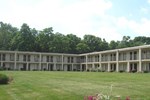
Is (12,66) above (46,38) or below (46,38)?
below

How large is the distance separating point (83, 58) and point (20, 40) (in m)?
19.2

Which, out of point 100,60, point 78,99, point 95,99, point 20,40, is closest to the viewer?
point 95,99

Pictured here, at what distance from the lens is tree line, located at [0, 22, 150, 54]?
91.6m

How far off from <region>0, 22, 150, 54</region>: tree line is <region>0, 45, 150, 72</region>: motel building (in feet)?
28.0

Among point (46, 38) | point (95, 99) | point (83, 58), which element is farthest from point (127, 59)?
point (95, 99)

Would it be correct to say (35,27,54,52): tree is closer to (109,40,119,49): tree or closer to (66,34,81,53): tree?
(66,34,81,53): tree

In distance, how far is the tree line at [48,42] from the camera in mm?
91625

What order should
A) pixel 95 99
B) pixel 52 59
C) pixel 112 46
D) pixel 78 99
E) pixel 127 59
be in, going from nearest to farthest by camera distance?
pixel 95 99
pixel 78 99
pixel 127 59
pixel 52 59
pixel 112 46

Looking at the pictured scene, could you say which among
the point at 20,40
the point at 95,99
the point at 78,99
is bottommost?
the point at 78,99

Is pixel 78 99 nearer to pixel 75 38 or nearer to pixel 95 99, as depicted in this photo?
pixel 95 99

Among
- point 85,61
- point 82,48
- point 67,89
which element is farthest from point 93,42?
point 67,89

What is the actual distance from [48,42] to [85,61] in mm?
15150

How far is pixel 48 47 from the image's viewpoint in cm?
9294

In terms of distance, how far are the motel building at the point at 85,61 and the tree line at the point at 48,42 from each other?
336 inches
